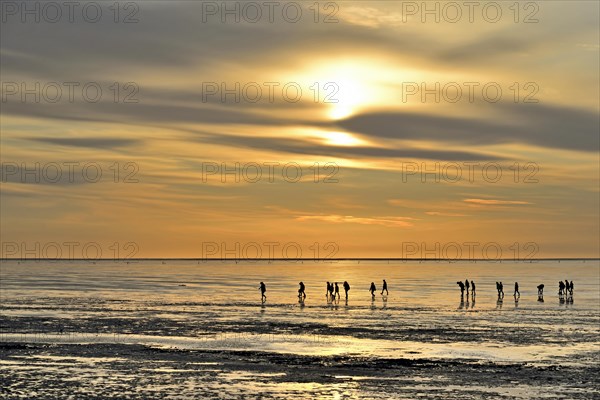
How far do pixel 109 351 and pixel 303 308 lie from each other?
26.2 m

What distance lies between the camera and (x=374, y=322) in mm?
47406

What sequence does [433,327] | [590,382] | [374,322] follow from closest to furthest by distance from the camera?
[590,382]
[433,327]
[374,322]

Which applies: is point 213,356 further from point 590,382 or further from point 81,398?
point 590,382

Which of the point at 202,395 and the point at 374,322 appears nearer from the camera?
the point at 202,395

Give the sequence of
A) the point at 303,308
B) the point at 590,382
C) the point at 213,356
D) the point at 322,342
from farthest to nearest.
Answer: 1. the point at 303,308
2. the point at 322,342
3. the point at 213,356
4. the point at 590,382

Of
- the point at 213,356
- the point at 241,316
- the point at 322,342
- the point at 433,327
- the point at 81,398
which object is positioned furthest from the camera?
the point at 241,316

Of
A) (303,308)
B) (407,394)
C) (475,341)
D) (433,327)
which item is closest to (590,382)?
(407,394)

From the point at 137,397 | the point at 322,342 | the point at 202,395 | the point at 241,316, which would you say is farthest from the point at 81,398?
the point at 241,316

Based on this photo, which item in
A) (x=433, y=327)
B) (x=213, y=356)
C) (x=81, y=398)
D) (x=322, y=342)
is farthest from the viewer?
(x=433, y=327)

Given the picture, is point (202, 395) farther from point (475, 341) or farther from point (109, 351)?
point (475, 341)

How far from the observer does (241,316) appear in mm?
51000

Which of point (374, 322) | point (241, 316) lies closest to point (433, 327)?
point (374, 322)

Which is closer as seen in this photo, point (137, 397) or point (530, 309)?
point (137, 397)

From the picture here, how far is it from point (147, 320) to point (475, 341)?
19268 mm
